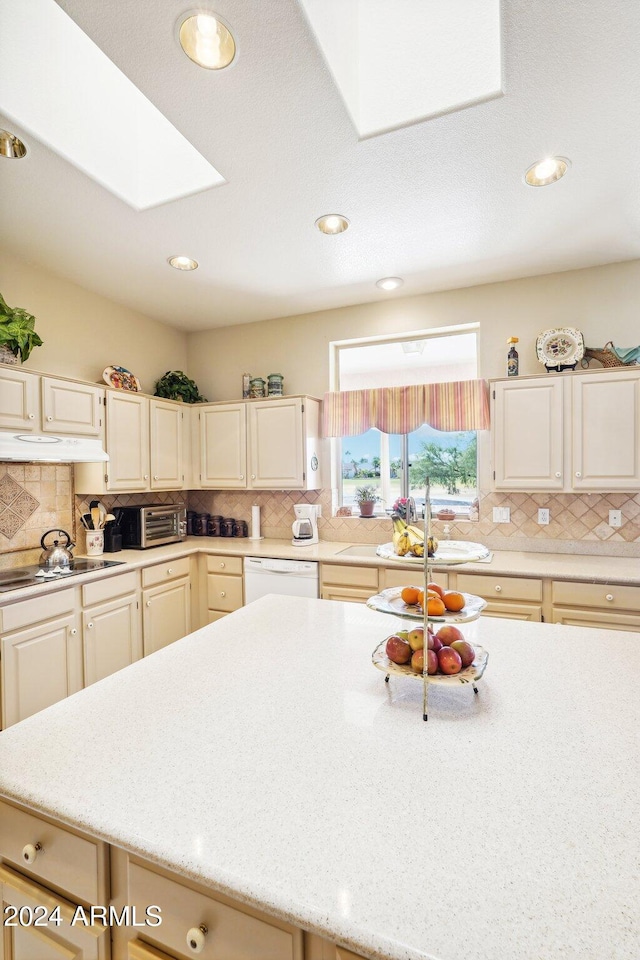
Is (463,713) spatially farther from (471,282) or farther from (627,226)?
(471,282)

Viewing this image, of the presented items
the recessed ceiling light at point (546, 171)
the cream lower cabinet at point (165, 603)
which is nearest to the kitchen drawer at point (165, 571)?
the cream lower cabinet at point (165, 603)

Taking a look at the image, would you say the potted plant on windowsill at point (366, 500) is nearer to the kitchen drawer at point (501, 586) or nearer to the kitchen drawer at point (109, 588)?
the kitchen drawer at point (501, 586)

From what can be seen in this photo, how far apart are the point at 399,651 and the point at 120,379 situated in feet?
9.84

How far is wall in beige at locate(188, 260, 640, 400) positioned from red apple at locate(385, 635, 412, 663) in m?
2.58

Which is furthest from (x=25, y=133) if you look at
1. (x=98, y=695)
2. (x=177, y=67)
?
(x=98, y=695)

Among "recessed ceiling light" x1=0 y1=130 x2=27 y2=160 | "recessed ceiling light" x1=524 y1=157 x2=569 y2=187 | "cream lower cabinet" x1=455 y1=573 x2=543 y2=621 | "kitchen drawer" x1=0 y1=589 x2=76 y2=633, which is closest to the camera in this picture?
"recessed ceiling light" x1=0 y1=130 x2=27 y2=160

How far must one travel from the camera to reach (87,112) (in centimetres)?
183

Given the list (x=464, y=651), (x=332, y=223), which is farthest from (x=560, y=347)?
(x=464, y=651)

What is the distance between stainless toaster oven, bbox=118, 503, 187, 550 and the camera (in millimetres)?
3363

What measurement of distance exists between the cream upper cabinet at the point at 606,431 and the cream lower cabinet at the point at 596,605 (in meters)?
0.62

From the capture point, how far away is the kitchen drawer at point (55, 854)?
802 millimetres

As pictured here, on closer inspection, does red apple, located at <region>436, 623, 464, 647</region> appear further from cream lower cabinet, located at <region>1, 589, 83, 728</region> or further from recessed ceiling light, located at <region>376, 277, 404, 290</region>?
recessed ceiling light, located at <region>376, 277, 404, 290</region>

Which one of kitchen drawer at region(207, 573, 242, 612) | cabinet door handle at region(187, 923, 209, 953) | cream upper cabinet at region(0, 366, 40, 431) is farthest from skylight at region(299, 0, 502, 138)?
kitchen drawer at region(207, 573, 242, 612)

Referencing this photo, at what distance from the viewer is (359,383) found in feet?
12.6
